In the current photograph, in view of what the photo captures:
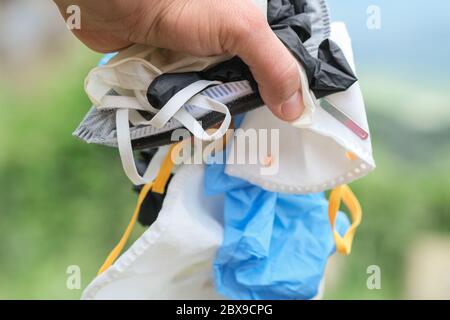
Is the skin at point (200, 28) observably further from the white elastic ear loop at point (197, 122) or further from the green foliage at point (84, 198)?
the green foliage at point (84, 198)

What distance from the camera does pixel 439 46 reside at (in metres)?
1.50

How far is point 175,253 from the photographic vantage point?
2.34 feet

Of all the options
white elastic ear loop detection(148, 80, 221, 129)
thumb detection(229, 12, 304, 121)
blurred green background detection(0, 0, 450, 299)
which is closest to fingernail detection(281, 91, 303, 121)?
thumb detection(229, 12, 304, 121)

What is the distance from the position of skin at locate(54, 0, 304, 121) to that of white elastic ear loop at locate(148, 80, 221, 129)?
1.5 inches

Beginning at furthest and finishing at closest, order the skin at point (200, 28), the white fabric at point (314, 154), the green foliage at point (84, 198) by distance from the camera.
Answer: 1. the green foliage at point (84, 198)
2. the white fabric at point (314, 154)
3. the skin at point (200, 28)

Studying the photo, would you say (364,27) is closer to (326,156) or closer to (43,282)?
(326,156)

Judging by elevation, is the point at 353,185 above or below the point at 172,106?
below

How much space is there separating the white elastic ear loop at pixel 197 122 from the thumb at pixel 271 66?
0.17ft

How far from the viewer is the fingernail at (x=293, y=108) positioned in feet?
2.06

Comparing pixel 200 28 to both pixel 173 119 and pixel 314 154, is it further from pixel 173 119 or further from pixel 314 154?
pixel 314 154

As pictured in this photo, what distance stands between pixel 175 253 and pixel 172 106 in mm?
221

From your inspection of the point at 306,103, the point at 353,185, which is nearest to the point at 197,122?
A: the point at 306,103

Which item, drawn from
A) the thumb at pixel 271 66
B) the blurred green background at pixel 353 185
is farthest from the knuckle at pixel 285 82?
the blurred green background at pixel 353 185

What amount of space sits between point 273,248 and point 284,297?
62 millimetres
